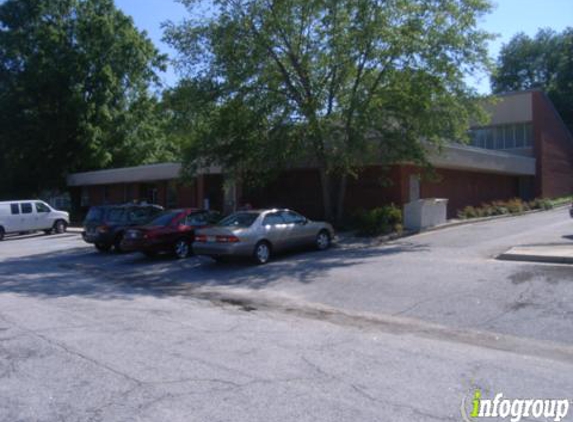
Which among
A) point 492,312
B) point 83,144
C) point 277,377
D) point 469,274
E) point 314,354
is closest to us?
point 277,377

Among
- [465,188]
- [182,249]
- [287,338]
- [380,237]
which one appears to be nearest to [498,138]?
[465,188]

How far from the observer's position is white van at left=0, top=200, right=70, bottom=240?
28.0 m

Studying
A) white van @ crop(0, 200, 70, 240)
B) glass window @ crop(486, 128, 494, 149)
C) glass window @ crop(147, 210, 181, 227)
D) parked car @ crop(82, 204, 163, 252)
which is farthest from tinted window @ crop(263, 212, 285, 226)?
glass window @ crop(486, 128, 494, 149)

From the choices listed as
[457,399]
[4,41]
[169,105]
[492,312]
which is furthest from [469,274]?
[4,41]

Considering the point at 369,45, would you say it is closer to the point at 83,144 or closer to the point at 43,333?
the point at 43,333

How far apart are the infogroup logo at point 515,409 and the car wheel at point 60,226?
2779 cm

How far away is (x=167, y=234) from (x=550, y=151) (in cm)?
3112

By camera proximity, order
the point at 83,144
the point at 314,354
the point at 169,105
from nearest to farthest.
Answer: the point at 314,354
the point at 169,105
the point at 83,144

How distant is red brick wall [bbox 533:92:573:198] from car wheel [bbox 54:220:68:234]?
94.3 ft

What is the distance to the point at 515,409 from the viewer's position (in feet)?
17.0

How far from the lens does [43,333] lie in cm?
824

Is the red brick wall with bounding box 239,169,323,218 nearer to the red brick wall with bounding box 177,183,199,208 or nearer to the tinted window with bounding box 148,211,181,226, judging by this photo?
the red brick wall with bounding box 177,183,199,208

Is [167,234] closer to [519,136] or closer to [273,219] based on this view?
[273,219]

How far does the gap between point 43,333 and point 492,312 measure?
6939mm
